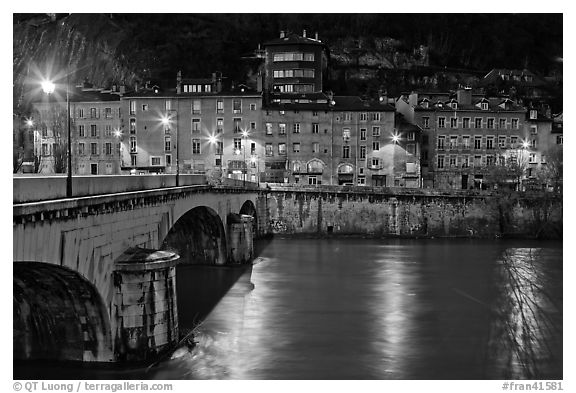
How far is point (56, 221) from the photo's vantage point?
16000 mm

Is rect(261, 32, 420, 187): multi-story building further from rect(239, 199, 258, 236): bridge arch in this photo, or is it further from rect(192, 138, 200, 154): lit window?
rect(239, 199, 258, 236): bridge arch

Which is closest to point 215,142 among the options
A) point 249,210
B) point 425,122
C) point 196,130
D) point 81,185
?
point 196,130

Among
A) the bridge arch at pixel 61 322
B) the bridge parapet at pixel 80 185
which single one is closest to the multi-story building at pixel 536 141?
the bridge parapet at pixel 80 185

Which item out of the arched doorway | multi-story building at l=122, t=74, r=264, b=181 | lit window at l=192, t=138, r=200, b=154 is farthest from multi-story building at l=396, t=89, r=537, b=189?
lit window at l=192, t=138, r=200, b=154

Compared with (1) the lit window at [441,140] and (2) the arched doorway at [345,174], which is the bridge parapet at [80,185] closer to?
(2) the arched doorway at [345,174]

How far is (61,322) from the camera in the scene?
1970 cm

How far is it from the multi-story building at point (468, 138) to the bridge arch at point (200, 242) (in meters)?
42.5

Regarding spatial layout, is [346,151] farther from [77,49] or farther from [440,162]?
[77,49]

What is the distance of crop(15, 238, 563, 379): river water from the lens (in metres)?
23.0

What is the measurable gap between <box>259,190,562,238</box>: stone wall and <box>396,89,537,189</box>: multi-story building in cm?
1311

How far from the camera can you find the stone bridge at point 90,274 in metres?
15.6

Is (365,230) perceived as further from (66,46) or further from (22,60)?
(66,46)

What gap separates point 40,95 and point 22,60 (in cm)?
1950

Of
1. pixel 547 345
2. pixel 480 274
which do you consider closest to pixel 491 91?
pixel 480 274
